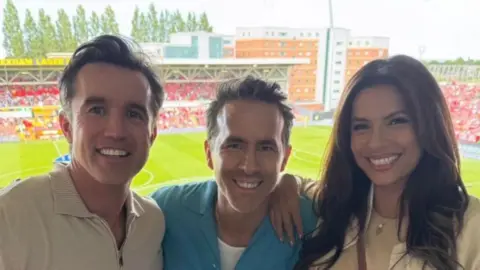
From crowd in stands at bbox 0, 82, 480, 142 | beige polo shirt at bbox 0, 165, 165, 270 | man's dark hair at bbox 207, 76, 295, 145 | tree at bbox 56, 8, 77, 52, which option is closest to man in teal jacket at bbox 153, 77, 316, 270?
man's dark hair at bbox 207, 76, 295, 145

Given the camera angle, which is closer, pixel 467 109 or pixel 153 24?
pixel 153 24

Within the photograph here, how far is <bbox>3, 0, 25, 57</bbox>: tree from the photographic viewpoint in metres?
2.76

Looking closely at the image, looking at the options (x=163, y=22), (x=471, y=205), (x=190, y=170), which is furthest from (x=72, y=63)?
(x=190, y=170)

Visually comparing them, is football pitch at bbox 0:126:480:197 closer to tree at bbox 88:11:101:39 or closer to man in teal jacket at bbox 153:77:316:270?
tree at bbox 88:11:101:39

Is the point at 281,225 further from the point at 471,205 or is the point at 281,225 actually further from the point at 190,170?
the point at 190,170

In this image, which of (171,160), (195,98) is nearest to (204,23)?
(195,98)

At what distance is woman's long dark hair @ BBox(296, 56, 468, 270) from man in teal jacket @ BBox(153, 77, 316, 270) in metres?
0.09

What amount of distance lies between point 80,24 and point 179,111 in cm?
349

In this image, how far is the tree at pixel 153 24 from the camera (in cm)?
307

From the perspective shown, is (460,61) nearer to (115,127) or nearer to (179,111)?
(115,127)

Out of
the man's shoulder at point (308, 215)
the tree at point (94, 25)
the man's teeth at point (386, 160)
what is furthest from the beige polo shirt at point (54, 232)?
the tree at point (94, 25)

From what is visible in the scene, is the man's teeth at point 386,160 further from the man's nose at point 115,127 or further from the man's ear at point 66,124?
the man's ear at point 66,124

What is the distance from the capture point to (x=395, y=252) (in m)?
1.26

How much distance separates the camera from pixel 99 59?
112 cm
